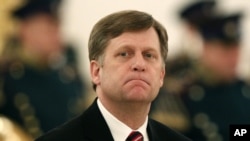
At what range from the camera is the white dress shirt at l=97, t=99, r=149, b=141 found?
2715 millimetres

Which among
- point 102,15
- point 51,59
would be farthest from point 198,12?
point 51,59

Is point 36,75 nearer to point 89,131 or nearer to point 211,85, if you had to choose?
point 211,85

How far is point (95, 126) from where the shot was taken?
Answer: 2.72 metres

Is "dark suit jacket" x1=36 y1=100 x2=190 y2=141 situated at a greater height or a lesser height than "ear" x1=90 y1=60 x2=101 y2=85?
lesser

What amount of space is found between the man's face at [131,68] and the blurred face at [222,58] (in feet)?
12.5

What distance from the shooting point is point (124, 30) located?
9.04 feet

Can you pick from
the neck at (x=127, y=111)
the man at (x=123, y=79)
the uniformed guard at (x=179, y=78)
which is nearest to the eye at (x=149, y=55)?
the man at (x=123, y=79)

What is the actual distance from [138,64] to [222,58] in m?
3.91

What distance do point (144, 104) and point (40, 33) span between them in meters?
2.93

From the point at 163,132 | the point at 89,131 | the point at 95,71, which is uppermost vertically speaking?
the point at 95,71

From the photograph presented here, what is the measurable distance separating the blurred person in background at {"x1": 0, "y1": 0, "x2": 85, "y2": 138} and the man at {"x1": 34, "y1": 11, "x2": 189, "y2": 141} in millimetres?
2843

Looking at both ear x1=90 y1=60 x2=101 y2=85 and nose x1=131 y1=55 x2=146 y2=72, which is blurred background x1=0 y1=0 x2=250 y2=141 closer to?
ear x1=90 y1=60 x2=101 y2=85

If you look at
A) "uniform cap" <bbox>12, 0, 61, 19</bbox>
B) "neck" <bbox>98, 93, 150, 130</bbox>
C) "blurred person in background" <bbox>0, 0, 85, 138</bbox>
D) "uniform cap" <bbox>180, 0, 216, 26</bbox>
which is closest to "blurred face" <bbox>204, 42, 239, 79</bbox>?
"uniform cap" <bbox>180, 0, 216, 26</bbox>

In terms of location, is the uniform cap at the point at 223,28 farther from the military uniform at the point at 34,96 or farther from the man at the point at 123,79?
the man at the point at 123,79
